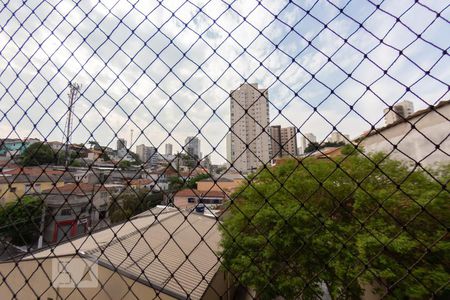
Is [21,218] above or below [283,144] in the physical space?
below

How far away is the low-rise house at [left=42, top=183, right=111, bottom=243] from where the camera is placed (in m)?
1.06

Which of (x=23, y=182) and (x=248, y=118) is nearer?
(x=248, y=118)

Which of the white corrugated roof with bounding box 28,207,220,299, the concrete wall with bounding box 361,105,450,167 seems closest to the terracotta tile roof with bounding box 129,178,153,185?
the white corrugated roof with bounding box 28,207,220,299

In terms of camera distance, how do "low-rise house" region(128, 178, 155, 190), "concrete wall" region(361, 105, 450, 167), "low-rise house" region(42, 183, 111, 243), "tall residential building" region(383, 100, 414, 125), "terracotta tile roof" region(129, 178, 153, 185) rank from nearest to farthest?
"tall residential building" region(383, 100, 414, 125) < "low-rise house" region(42, 183, 111, 243) < "low-rise house" region(128, 178, 155, 190) < "terracotta tile roof" region(129, 178, 153, 185) < "concrete wall" region(361, 105, 450, 167)

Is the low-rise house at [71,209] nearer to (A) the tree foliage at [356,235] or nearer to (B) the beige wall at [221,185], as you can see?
(B) the beige wall at [221,185]

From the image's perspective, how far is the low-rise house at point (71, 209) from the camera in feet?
3.49

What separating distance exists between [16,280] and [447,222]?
5.62 meters

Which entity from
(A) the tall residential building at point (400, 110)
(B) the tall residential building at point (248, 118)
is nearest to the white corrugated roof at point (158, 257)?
(B) the tall residential building at point (248, 118)

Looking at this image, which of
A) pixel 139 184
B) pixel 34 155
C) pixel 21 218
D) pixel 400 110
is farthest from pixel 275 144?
pixel 21 218

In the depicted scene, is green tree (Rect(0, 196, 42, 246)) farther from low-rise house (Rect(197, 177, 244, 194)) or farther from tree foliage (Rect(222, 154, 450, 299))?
tree foliage (Rect(222, 154, 450, 299))

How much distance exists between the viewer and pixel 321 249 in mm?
2924

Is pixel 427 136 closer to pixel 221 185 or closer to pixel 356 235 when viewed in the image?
pixel 356 235

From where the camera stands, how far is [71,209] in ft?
3.52

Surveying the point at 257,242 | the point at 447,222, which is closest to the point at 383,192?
the point at 447,222
